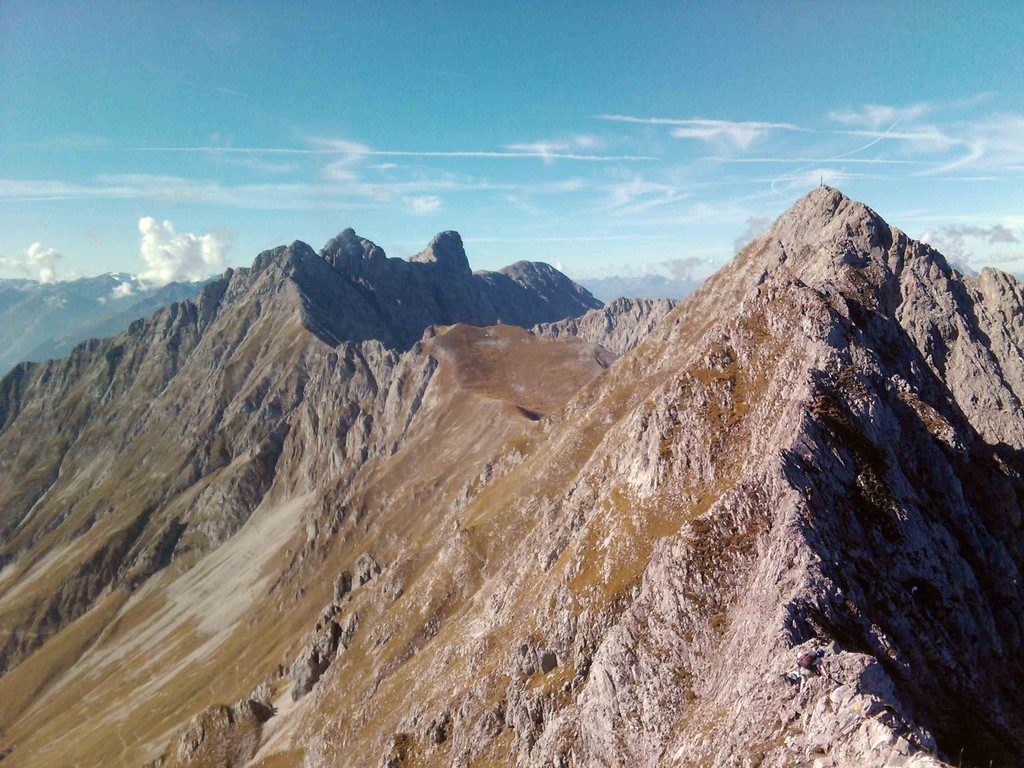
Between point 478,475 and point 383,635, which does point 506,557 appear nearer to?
point 383,635

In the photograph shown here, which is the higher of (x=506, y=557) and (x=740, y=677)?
(x=740, y=677)

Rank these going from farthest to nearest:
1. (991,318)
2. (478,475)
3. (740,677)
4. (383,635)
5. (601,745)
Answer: (478,475) → (383,635) → (991,318) → (601,745) → (740,677)

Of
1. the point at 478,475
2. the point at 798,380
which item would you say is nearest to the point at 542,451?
the point at 478,475

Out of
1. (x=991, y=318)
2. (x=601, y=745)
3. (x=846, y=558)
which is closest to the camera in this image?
(x=846, y=558)

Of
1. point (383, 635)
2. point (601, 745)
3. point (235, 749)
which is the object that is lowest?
point (235, 749)

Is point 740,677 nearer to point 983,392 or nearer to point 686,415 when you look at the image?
point 686,415

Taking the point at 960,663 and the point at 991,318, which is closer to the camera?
the point at 960,663

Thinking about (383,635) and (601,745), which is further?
(383,635)

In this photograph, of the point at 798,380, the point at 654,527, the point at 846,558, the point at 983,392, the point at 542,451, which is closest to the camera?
the point at 846,558

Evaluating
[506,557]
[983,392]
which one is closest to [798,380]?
[983,392]
